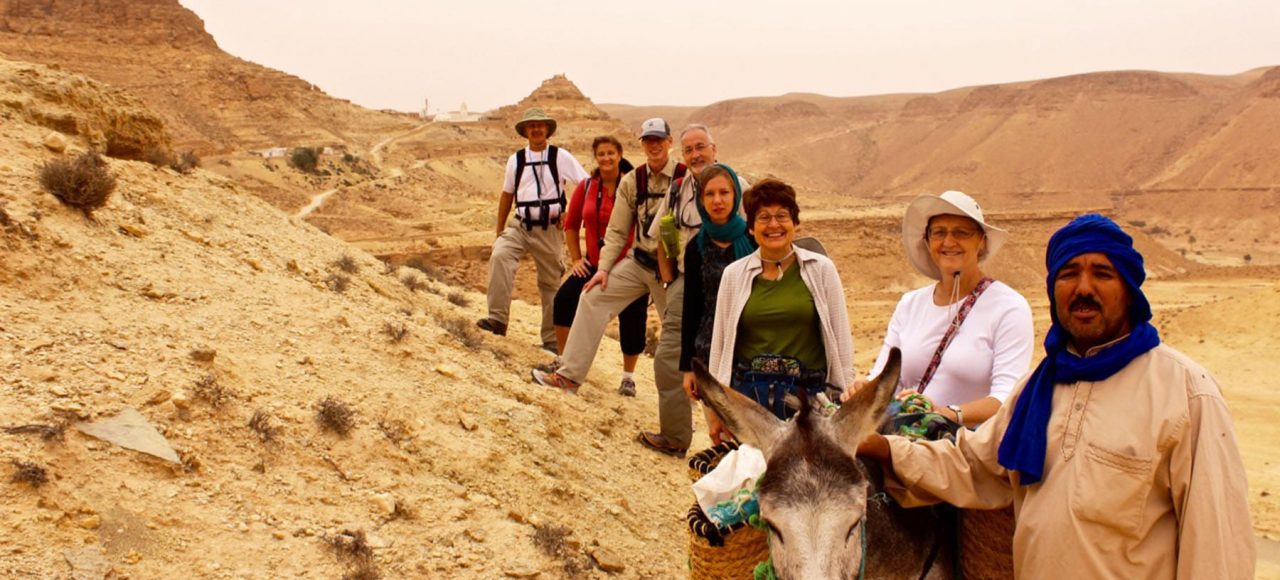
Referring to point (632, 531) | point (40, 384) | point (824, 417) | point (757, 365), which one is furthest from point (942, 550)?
point (40, 384)

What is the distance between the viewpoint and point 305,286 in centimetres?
697

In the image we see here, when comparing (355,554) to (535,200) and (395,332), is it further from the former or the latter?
(535,200)

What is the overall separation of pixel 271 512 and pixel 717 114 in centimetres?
13969

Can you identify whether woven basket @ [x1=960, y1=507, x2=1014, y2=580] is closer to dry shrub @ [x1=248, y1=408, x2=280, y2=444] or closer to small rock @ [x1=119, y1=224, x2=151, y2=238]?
dry shrub @ [x1=248, y1=408, x2=280, y2=444]

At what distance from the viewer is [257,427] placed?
4.46 metres

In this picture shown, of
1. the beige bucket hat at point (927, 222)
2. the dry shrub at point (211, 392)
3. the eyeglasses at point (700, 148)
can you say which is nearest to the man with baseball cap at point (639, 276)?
the eyeglasses at point (700, 148)

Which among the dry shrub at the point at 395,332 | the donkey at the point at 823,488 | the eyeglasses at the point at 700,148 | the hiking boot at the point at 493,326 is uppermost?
the eyeglasses at the point at 700,148

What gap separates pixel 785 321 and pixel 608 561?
1.89 meters

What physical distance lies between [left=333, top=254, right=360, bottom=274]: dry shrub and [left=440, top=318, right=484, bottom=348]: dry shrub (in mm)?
1139

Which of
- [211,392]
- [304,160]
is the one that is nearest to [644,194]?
[211,392]

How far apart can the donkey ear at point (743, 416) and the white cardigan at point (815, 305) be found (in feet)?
4.37

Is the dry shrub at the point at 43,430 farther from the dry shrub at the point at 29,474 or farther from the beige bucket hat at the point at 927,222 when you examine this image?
the beige bucket hat at the point at 927,222

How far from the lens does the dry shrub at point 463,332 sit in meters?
7.48

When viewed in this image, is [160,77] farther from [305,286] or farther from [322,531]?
[322,531]
